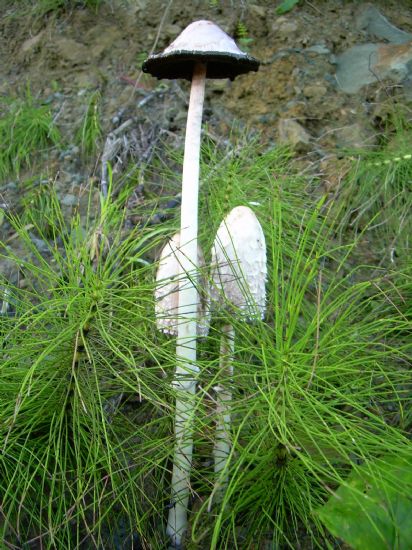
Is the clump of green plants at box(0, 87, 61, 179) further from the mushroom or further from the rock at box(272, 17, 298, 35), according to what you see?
the mushroom

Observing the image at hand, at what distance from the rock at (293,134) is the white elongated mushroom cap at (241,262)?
1352 millimetres

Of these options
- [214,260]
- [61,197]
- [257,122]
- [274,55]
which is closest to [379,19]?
[274,55]

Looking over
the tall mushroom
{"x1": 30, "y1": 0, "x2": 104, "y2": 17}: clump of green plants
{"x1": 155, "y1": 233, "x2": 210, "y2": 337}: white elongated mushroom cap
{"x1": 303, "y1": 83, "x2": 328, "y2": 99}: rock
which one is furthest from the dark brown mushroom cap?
{"x1": 30, "y1": 0, "x2": 104, "y2": 17}: clump of green plants

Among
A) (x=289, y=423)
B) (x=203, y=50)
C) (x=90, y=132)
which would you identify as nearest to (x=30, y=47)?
(x=90, y=132)

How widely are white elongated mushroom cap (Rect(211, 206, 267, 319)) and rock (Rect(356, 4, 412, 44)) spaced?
2212 millimetres

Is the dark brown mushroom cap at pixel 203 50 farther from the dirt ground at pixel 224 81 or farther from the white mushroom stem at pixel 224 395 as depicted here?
the dirt ground at pixel 224 81

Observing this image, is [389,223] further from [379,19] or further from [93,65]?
[93,65]

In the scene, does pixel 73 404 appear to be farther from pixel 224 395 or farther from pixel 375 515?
pixel 375 515

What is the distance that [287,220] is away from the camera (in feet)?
7.22

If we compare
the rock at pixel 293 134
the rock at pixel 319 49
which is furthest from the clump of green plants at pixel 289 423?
the rock at pixel 319 49

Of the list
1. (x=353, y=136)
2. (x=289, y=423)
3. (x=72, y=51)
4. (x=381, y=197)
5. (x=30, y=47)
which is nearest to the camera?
(x=289, y=423)

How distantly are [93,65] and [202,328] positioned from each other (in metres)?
2.40

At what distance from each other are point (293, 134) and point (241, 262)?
1.54 m

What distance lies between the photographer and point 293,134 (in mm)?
2826
